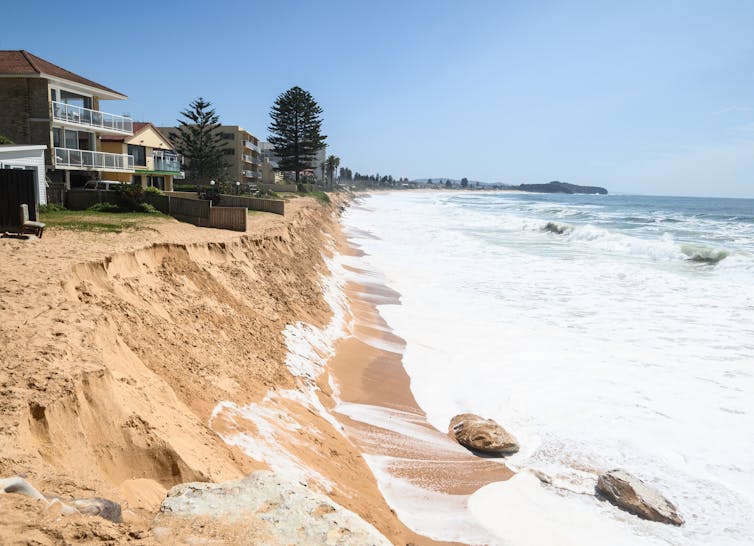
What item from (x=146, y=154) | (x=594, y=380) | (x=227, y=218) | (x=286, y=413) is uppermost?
(x=146, y=154)

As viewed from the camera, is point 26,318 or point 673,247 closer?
point 26,318

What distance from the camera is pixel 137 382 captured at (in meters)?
6.93

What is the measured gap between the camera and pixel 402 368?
13039mm

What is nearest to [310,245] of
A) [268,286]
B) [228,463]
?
[268,286]

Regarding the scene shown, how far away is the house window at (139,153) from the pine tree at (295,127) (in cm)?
3211

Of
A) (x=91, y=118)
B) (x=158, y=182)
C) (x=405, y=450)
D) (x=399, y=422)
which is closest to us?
(x=405, y=450)

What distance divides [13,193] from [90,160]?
18.2m

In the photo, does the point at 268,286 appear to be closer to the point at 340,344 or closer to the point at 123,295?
the point at 340,344

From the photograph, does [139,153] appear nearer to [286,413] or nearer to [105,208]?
[105,208]

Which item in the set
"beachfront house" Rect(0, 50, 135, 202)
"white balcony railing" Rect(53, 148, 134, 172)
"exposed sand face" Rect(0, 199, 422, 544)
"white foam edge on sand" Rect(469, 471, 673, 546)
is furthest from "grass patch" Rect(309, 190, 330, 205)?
"white foam edge on sand" Rect(469, 471, 673, 546)

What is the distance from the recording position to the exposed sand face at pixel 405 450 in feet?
24.6

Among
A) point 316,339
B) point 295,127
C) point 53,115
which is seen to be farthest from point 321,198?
point 316,339

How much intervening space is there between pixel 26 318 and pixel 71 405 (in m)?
2.34

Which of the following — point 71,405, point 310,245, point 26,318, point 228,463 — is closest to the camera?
point 71,405
